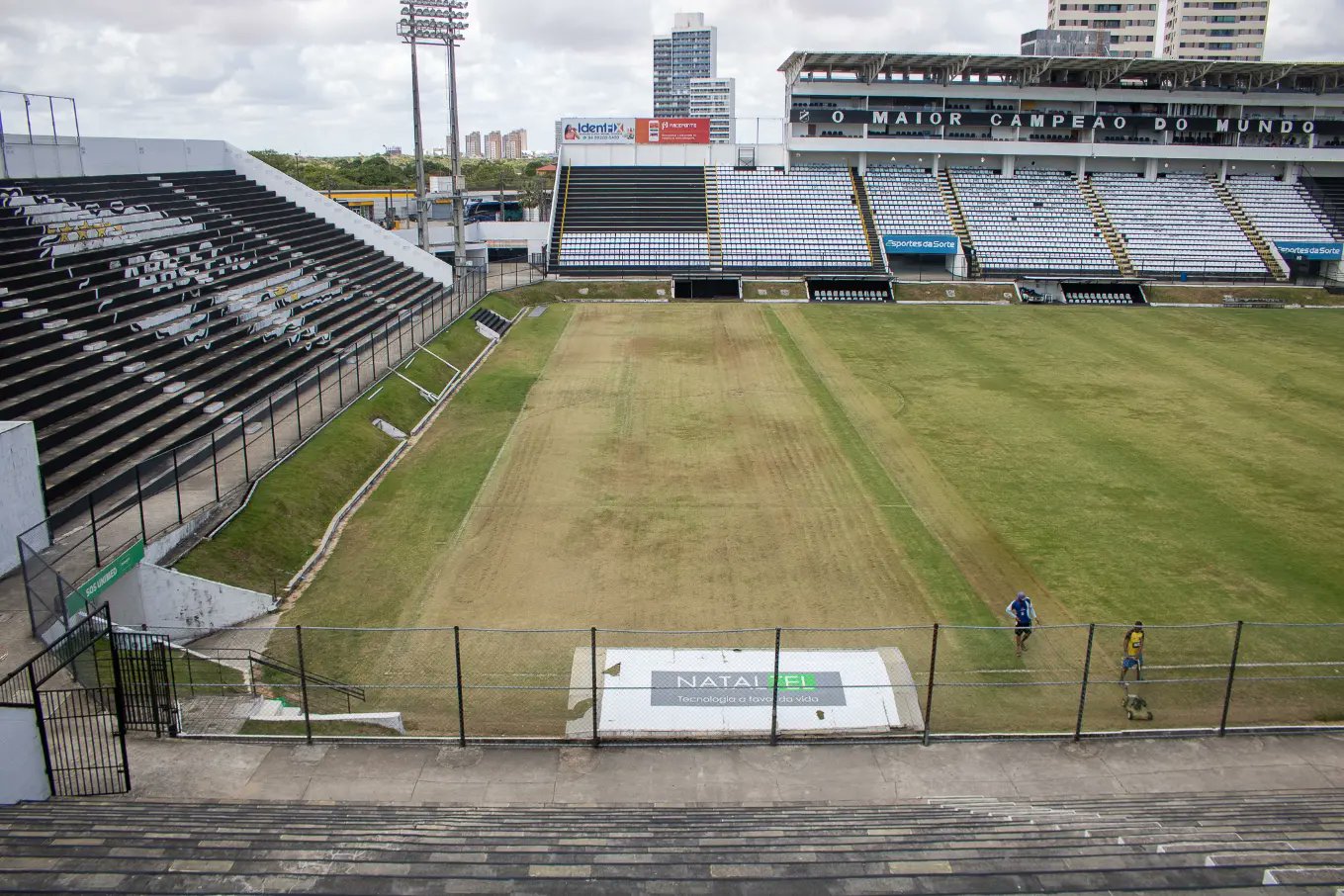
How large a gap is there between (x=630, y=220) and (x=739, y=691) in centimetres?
5001

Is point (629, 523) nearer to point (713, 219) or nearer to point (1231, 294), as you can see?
point (713, 219)

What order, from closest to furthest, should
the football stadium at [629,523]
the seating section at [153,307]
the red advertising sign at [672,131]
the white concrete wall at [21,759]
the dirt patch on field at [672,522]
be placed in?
→ the white concrete wall at [21,759], the football stadium at [629,523], the dirt patch on field at [672,522], the seating section at [153,307], the red advertising sign at [672,131]

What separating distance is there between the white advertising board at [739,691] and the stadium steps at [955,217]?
46.4 metres

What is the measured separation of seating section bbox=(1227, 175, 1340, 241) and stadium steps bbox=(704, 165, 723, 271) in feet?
112

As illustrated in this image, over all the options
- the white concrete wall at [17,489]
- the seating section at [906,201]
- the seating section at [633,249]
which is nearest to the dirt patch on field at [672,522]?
the white concrete wall at [17,489]

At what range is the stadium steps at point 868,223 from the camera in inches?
2229

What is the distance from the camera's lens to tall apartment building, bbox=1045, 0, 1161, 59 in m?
128

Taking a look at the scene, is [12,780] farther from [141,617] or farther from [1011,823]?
[1011,823]

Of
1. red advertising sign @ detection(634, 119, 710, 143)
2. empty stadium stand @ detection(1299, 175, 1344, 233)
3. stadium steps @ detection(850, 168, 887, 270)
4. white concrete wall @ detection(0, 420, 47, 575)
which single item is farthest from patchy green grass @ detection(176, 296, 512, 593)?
empty stadium stand @ detection(1299, 175, 1344, 233)

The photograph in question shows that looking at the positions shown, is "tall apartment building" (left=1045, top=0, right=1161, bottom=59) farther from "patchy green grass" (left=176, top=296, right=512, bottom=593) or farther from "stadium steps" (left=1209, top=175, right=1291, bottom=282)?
"patchy green grass" (left=176, top=296, right=512, bottom=593)

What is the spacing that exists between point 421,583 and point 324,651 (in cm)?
289

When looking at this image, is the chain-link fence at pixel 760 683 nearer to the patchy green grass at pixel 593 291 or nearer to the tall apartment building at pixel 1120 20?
the patchy green grass at pixel 593 291

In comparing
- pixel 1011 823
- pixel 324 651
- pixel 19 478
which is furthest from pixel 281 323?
pixel 1011 823

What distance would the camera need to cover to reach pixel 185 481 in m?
20.3
